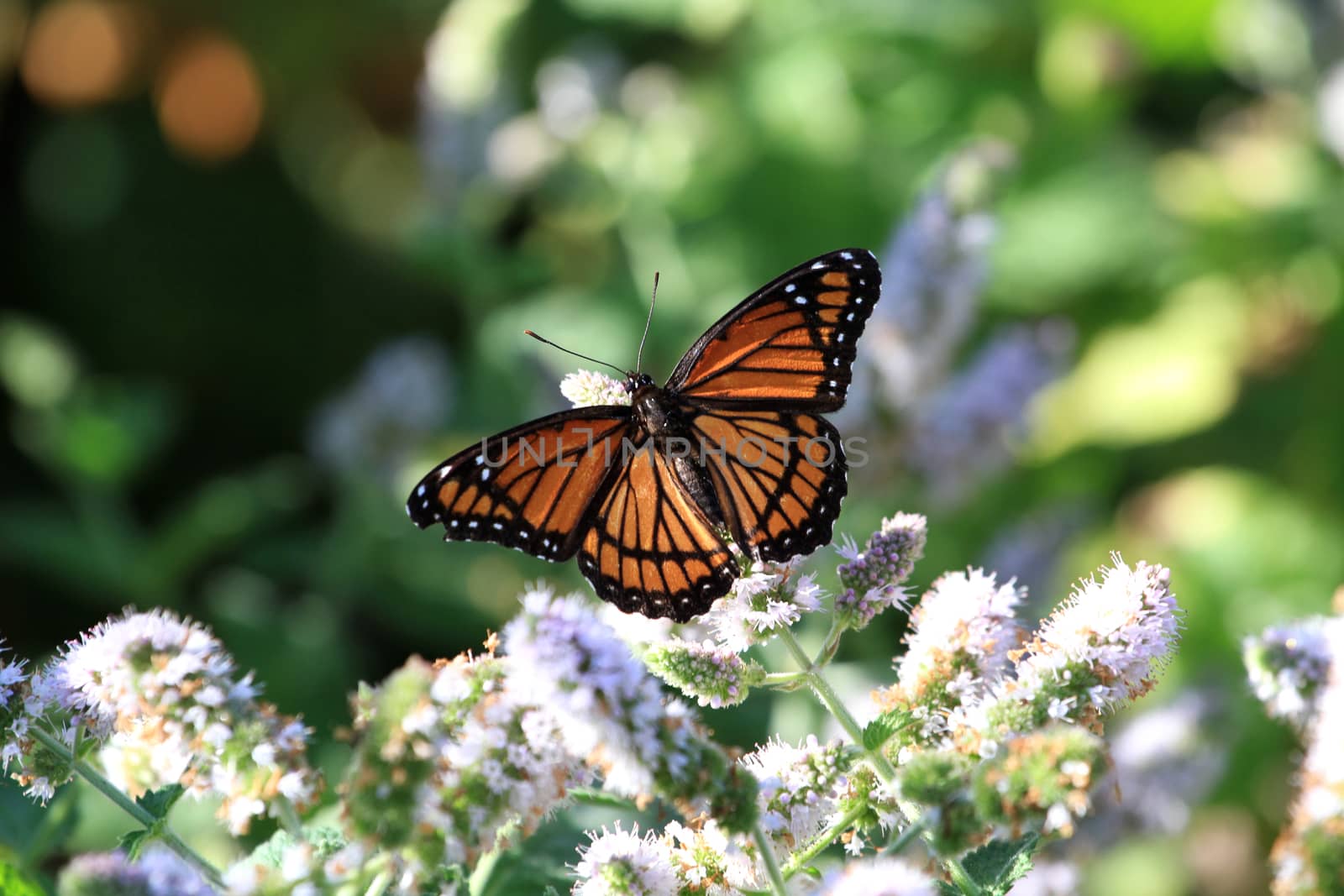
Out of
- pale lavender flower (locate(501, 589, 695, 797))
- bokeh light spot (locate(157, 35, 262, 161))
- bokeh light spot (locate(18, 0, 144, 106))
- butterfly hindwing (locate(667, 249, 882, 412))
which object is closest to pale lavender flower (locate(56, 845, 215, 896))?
pale lavender flower (locate(501, 589, 695, 797))

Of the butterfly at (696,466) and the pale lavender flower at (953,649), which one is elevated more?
the butterfly at (696,466)

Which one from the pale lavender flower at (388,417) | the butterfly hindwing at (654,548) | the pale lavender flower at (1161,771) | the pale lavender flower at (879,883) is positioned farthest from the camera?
the pale lavender flower at (388,417)

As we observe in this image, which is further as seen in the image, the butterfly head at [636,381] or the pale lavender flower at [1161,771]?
the pale lavender flower at [1161,771]

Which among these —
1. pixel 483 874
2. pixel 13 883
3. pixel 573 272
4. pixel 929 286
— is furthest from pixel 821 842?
pixel 573 272

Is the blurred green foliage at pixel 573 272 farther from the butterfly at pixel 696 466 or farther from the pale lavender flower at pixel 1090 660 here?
the pale lavender flower at pixel 1090 660

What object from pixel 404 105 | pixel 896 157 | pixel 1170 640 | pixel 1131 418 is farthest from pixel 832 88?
pixel 1170 640

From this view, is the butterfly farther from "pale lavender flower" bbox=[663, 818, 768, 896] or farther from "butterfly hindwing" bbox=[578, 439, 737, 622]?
"pale lavender flower" bbox=[663, 818, 768, 896]

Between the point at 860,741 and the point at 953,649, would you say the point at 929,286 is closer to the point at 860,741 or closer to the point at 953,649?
the point at 953,649

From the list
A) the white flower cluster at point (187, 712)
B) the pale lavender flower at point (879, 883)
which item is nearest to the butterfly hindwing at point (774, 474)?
the pale lavender flower at point (879, 883)
